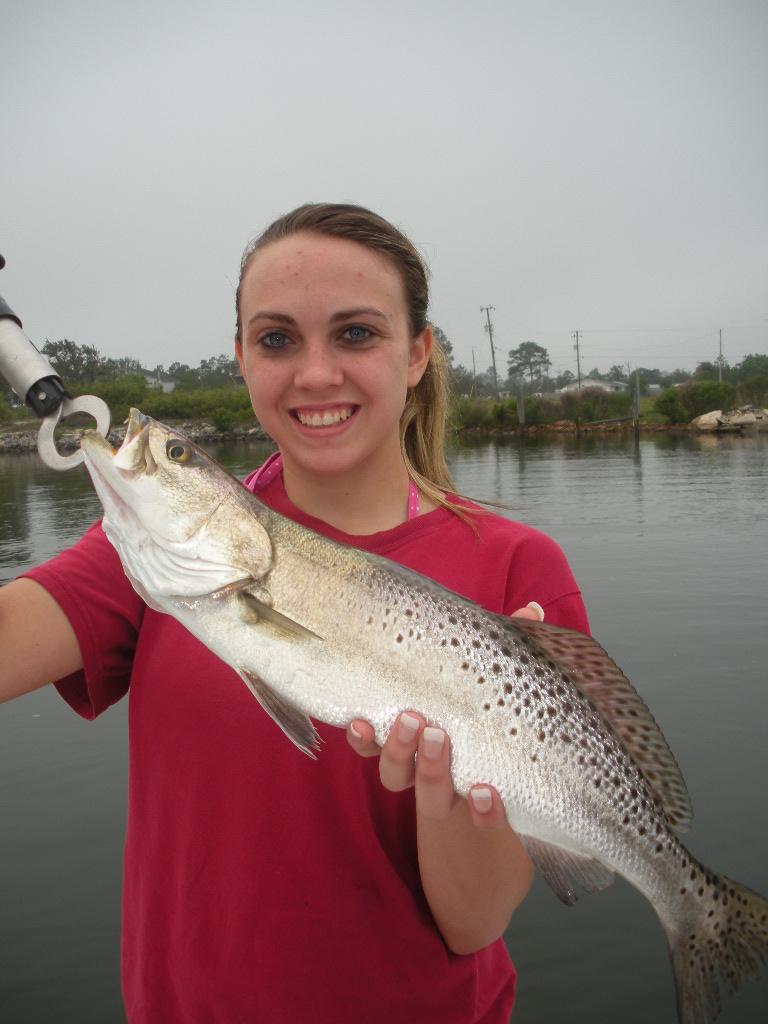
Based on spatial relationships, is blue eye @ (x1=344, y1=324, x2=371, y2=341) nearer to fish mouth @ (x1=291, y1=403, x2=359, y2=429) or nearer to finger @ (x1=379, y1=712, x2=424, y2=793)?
fish mouth @ (x1=291, y1=403, x2=359, y2=429)

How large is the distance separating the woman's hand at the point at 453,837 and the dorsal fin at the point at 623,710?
0.15m

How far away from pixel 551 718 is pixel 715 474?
2921 cm

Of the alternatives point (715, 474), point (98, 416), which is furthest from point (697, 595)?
point (715, 474)

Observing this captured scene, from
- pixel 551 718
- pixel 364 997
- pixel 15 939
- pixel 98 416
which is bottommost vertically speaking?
pixel 15 939

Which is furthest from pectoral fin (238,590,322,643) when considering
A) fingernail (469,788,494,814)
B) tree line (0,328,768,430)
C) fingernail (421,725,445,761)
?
tree line (0,328,768,430)

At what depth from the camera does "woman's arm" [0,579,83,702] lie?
2172 mm

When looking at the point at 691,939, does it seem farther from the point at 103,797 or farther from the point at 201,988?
the point at 103,797

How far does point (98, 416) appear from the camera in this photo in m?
2.23

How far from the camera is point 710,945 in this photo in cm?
234

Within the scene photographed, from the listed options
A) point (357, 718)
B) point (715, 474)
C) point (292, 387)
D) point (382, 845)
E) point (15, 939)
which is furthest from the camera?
point (715, 474)

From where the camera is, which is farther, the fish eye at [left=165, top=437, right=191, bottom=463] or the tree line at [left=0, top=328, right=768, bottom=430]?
the tree line at [left=0, top=328, right=768, bottom=430]

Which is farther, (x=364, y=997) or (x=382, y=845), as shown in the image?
(x=382, y=845)

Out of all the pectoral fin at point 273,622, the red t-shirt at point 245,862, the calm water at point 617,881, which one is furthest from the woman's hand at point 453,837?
the calm water at point 617,881

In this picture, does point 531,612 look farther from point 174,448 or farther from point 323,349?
point 174,448
